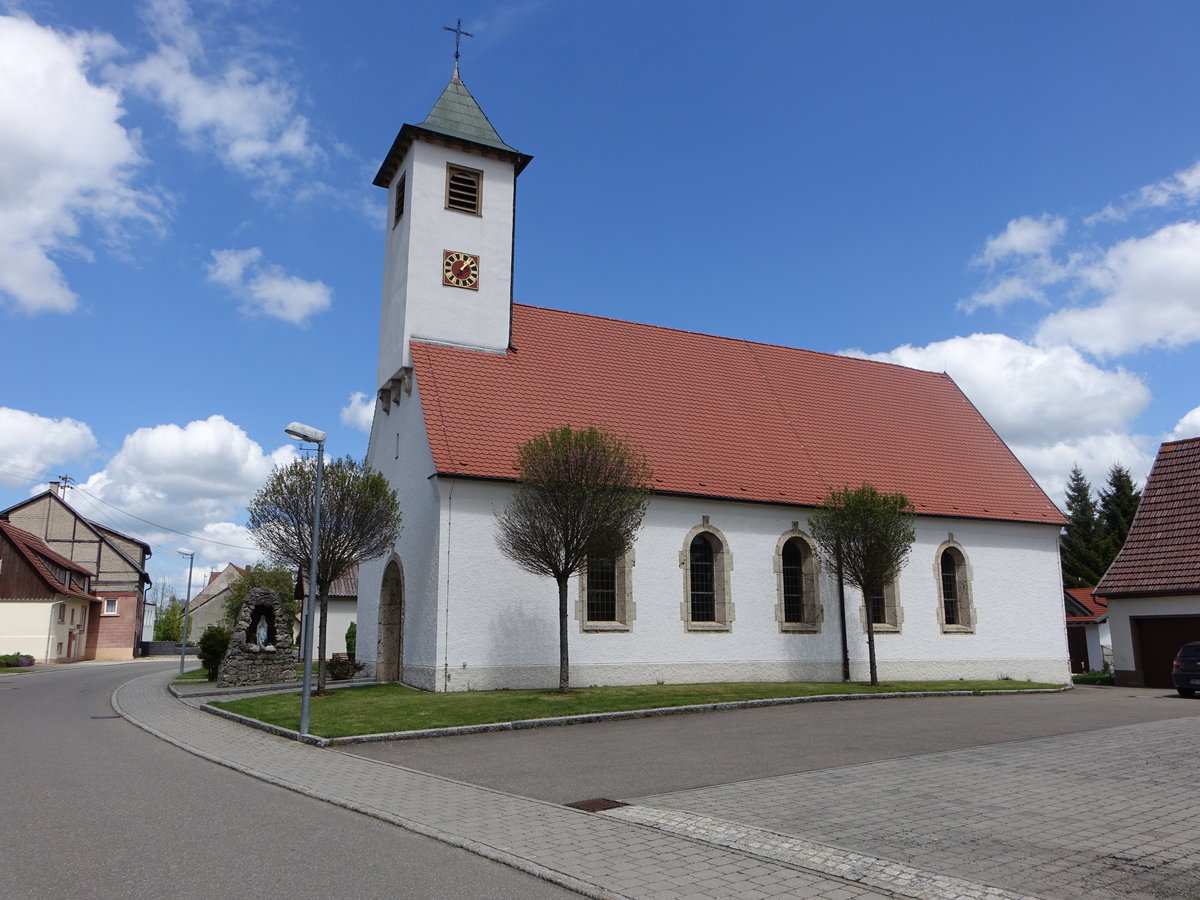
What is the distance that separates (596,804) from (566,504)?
9.73m

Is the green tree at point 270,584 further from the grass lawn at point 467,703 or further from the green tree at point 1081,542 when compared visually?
the green tree at point 1081,542

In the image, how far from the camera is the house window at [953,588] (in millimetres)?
26031

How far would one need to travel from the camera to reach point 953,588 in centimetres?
2677

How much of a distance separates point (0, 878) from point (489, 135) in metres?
23.4

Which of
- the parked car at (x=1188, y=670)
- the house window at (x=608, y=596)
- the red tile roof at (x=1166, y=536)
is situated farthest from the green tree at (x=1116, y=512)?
the house window at (x=608, y=596)

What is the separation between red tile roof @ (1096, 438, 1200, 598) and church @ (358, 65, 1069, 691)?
2434 mm

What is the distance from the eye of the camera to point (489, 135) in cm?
2597

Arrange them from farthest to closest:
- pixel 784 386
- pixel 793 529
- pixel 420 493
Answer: pixel 784 386
pixel 793 529
pixel 420 493

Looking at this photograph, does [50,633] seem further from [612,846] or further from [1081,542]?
[1081,542]

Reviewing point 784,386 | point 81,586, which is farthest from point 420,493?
point 81,586

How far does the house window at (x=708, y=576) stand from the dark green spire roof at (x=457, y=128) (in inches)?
489

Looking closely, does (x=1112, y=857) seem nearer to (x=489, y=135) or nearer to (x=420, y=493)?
(x=420, y=493)

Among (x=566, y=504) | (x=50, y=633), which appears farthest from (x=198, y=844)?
(x=50, y=633)

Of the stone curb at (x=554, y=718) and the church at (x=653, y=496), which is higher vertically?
the church at (x=653, y=496)
